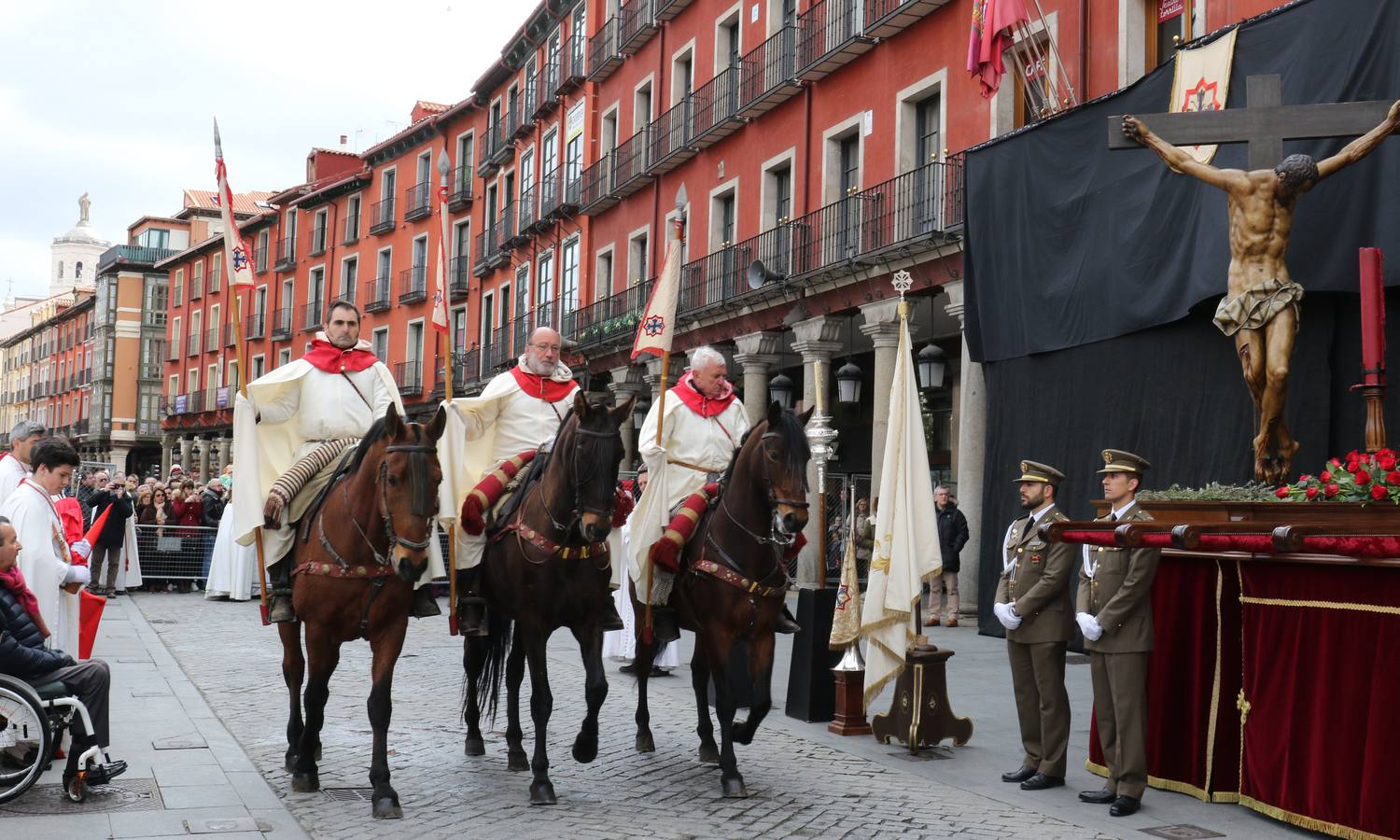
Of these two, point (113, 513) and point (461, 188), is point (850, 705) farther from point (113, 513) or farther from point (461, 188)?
point (461, 188)

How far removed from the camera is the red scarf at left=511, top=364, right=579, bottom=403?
8359mm

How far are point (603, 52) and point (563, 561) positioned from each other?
27.0 m

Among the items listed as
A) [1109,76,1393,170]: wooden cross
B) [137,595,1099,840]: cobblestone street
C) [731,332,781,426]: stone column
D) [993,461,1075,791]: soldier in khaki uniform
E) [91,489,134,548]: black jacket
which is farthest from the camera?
[731,332,781,426]: stone column

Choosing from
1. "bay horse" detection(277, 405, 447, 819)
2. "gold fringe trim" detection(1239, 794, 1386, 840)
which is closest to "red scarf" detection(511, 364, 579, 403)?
"bay horse" detection(277, 405, 447, 819)

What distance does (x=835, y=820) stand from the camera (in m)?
6.76

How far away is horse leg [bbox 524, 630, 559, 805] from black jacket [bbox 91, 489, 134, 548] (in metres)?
14.6

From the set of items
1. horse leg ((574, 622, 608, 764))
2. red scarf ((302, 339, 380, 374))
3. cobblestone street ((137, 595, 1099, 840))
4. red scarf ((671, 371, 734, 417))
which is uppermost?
red scarf ((302, 339, 380, 374))

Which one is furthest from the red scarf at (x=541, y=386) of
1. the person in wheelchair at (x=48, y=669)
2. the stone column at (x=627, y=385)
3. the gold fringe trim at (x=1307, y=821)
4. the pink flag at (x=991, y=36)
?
the stone column at (x=627, y=385)

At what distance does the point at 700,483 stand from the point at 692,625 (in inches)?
36.3

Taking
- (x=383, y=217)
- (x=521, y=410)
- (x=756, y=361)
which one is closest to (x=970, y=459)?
(x=756, y=361)

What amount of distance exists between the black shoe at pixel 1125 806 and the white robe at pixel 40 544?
5.91m

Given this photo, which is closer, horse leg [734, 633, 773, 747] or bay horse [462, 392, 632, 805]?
bay horse [462, 392, 632, 805]

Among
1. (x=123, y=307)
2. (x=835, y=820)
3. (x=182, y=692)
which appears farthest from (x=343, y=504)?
(x=123, y=307)

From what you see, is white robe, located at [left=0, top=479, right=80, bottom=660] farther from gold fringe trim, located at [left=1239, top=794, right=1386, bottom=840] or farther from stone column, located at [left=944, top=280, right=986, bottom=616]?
stone column, located at [left=944, top=280, right=986, bottom=616]
